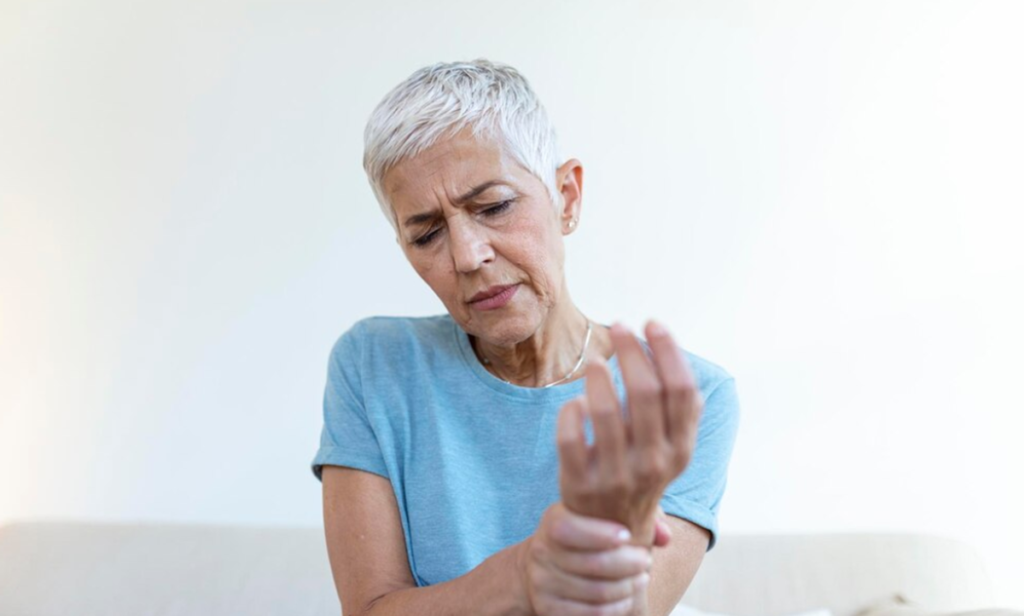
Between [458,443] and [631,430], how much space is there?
66 centimetres

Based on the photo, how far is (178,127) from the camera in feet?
9.29

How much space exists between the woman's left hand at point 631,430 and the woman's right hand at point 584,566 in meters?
0.02

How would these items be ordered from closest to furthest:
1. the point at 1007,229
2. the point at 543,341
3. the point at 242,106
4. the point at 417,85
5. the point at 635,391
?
the point at 635,391, the point at 417,85, the point at 543,341, the point at 1007,229, the point at 242,106

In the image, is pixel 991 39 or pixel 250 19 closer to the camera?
pixel 991 39

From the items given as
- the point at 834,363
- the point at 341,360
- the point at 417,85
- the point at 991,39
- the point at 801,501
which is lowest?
the point at 801,501

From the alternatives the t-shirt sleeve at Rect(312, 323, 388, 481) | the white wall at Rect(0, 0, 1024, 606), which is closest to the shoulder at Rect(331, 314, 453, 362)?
the t-shirt sleeve at Rect(312, 323, 388, 481)

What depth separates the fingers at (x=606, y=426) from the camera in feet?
3.22

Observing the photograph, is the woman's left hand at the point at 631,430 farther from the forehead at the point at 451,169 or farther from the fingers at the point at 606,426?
the forehead at the point at 451,169

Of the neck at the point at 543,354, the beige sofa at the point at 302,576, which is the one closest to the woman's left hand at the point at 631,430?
the neck at the point at 543,354

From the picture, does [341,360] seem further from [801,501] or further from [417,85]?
[801,501]

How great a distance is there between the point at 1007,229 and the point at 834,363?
543mm

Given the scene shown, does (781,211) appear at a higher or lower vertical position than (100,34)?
lower

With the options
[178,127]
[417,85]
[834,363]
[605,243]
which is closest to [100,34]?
[178,127]

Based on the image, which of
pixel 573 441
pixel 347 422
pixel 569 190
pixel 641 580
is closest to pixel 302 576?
pixel 347 422
